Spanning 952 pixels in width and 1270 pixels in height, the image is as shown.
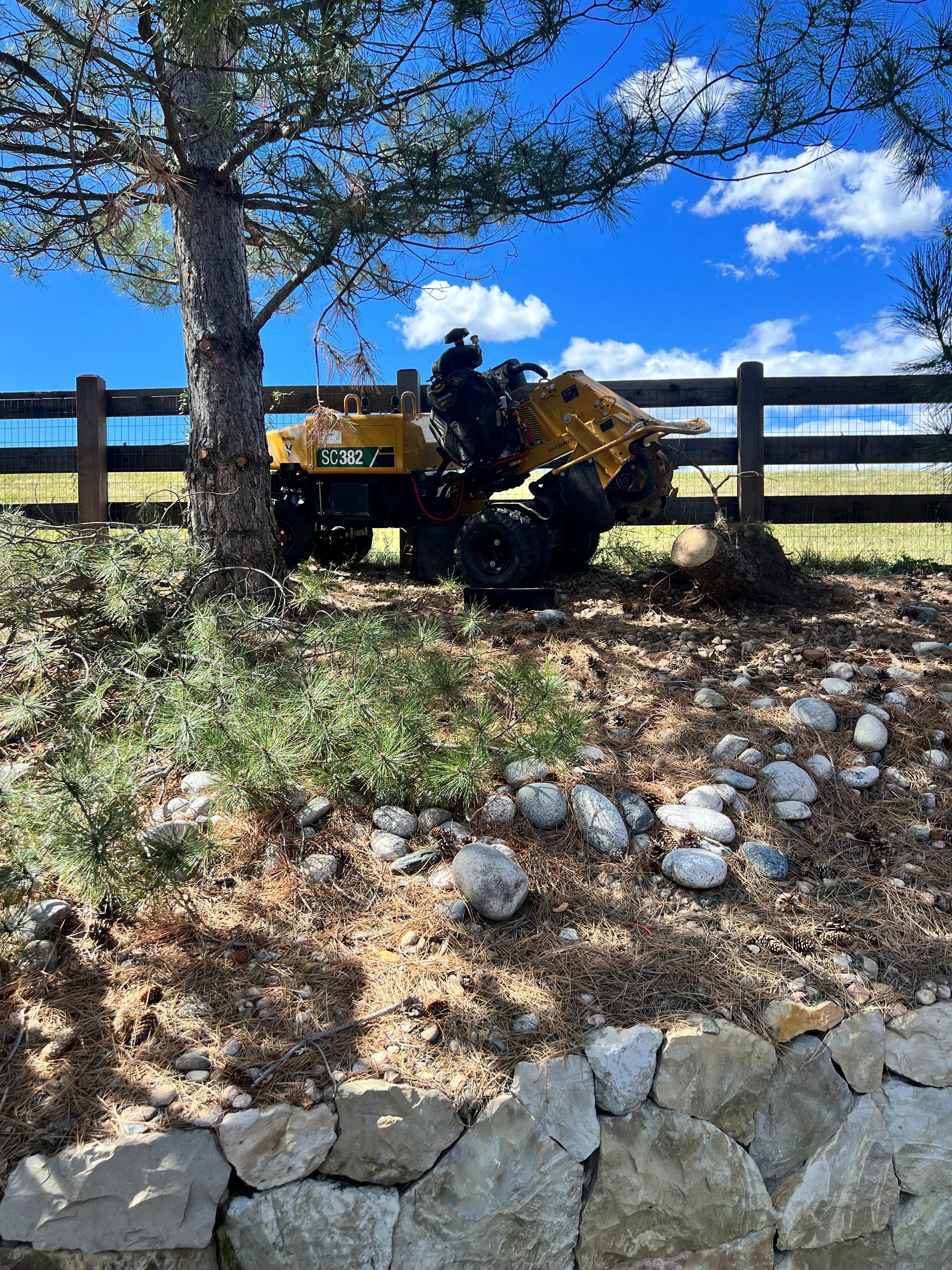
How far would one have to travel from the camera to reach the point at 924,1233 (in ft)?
8.75

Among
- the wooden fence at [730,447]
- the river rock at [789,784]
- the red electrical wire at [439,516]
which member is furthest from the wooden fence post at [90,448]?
the river rock at [789,784]

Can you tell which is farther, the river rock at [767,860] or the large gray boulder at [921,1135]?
the river rock at [767,860]

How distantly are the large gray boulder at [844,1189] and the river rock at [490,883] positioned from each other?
1.11 metres

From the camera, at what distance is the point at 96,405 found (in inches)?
302

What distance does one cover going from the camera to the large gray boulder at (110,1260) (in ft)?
6.40

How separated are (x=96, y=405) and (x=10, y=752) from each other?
5132 mm

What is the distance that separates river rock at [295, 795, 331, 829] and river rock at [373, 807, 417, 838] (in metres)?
0.17

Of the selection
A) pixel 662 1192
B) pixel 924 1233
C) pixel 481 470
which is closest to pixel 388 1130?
pixel 662 1192

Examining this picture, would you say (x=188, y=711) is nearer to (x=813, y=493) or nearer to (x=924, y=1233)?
(x=924, y=1233)

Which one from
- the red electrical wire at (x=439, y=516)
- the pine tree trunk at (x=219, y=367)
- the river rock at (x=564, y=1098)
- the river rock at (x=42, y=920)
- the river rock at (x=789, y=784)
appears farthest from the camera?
the red electrical wire at (x=439, y=516)

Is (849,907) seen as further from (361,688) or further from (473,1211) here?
(361,688)

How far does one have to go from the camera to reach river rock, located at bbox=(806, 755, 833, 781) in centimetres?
329

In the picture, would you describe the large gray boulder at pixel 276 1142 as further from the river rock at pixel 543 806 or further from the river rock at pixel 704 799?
the river rock at pixel 704 799

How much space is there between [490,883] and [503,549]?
319 cm
